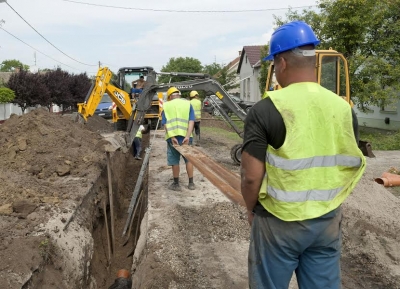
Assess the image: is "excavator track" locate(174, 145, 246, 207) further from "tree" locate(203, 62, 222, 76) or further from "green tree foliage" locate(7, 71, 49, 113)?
"tree" locate(203, 62, 222, 76)

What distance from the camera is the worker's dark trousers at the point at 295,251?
2.17 meters

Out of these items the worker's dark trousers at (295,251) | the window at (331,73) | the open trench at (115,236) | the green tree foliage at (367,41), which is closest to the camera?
the worker's dark trousers at (295,251)

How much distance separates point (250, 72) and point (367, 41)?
22293mm

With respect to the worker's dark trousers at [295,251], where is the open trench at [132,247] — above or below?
below

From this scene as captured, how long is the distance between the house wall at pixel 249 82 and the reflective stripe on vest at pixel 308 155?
1286 inches

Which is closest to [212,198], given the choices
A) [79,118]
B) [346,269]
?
[346,269]

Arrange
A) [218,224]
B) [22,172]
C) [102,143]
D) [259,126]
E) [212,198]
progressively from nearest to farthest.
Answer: [259,126] → [218,224] → [212,198] → [22,172] → [102,143]

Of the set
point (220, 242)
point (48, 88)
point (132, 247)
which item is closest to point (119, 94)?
point (132, 247)

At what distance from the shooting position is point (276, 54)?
222 cm

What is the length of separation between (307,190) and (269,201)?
21 centimetres

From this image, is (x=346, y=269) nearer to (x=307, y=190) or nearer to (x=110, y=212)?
(x=307, y=190)

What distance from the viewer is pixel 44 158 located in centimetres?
790

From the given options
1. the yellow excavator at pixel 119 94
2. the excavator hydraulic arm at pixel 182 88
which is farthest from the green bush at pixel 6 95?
the excavator hydraulic arm at pixel 182 88

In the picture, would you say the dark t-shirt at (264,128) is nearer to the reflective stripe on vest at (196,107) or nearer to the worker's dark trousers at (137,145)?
the worker's dark trousers at (137,145)
